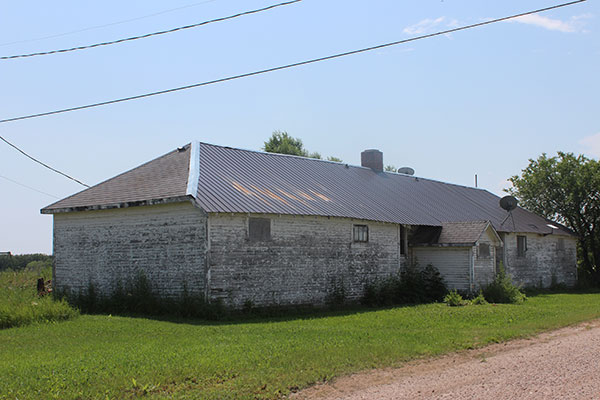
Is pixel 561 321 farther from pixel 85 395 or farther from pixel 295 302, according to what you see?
pixel 85 395

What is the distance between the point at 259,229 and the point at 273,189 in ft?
9.36

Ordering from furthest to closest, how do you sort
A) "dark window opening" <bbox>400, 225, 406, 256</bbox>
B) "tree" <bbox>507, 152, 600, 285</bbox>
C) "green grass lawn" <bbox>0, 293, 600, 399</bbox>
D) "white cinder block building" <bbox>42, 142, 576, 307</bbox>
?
"tree" <bbox>507, 152, 600, 285</bbox>, "dark window opening" <bbox>400, 225, 406, 256</bbox>, "white cinder block building" <bbox>42, 142, 576, 307</bbox>, "green grass lawn" <bbox>0, 293, 600, 399</bbox>

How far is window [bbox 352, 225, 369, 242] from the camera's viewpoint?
21969 millimetres

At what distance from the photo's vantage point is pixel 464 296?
949 inches

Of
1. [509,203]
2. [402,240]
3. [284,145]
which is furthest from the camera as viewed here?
[284,145]

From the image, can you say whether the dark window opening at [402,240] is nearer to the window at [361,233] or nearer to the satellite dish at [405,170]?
the window at [361,233]

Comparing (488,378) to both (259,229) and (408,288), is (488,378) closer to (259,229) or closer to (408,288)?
(259,229)

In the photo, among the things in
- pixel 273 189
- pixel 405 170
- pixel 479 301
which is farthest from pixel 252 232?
pixel 405 170

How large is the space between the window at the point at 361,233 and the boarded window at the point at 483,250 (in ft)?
17.4

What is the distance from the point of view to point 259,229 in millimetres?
18484

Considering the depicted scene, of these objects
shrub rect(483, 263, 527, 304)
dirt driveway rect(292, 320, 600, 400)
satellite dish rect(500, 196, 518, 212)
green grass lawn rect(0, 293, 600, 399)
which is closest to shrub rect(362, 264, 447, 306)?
shrub rect(483, 263, 527, 304)

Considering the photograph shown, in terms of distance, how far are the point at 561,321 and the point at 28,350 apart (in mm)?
13198

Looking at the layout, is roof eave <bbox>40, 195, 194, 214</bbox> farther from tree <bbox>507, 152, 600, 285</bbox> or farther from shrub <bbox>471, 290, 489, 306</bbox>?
tree <bbox>507, 152, 600, 285</bbox>

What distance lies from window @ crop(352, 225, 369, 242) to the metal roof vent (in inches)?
399
